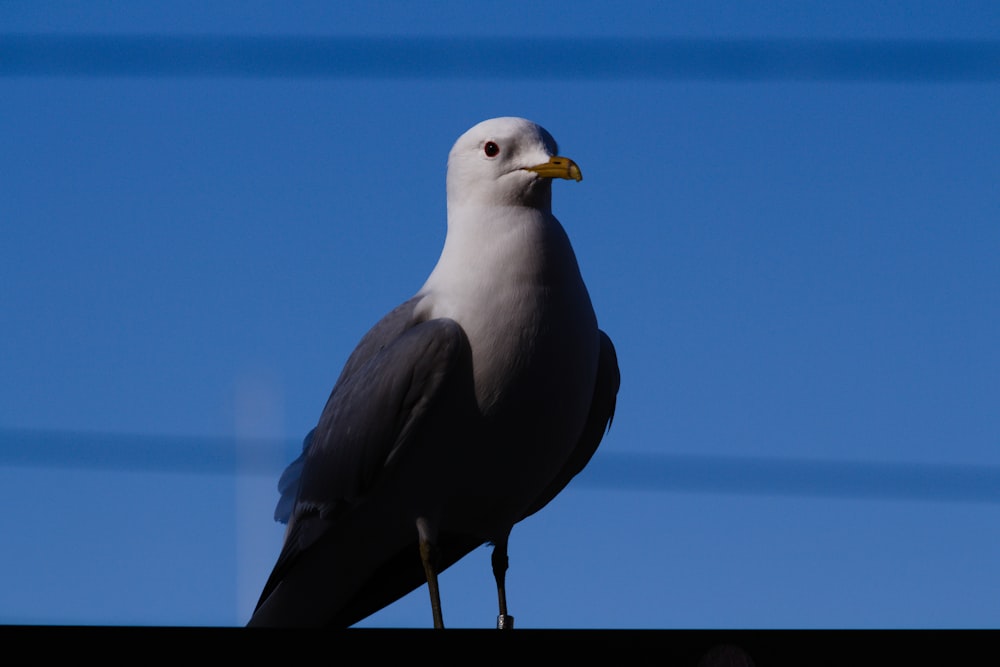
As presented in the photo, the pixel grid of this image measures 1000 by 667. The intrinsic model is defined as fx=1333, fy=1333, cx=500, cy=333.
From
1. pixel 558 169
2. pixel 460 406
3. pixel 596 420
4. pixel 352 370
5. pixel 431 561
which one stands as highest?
pixel 558 169

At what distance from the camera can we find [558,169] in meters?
2.38

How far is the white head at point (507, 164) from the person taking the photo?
8.03 feet

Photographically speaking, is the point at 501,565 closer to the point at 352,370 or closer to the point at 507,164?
the point at 352,370

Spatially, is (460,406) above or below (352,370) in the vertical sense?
below

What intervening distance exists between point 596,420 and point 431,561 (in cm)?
49

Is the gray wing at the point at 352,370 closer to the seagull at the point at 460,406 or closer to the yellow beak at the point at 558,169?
the seagull at the point at 460,406

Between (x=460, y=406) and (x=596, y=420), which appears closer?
(x=460, y=406)

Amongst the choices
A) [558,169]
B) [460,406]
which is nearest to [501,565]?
[460,406]

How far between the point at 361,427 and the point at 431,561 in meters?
0.27

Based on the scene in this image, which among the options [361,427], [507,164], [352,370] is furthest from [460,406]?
[507,164]

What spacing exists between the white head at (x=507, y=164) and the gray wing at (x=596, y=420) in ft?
1.11

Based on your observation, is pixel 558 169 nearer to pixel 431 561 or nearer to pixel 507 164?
pixel 507 164

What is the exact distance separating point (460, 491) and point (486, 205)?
1.76 feet

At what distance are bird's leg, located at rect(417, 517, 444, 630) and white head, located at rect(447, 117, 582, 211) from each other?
61 centimetres
